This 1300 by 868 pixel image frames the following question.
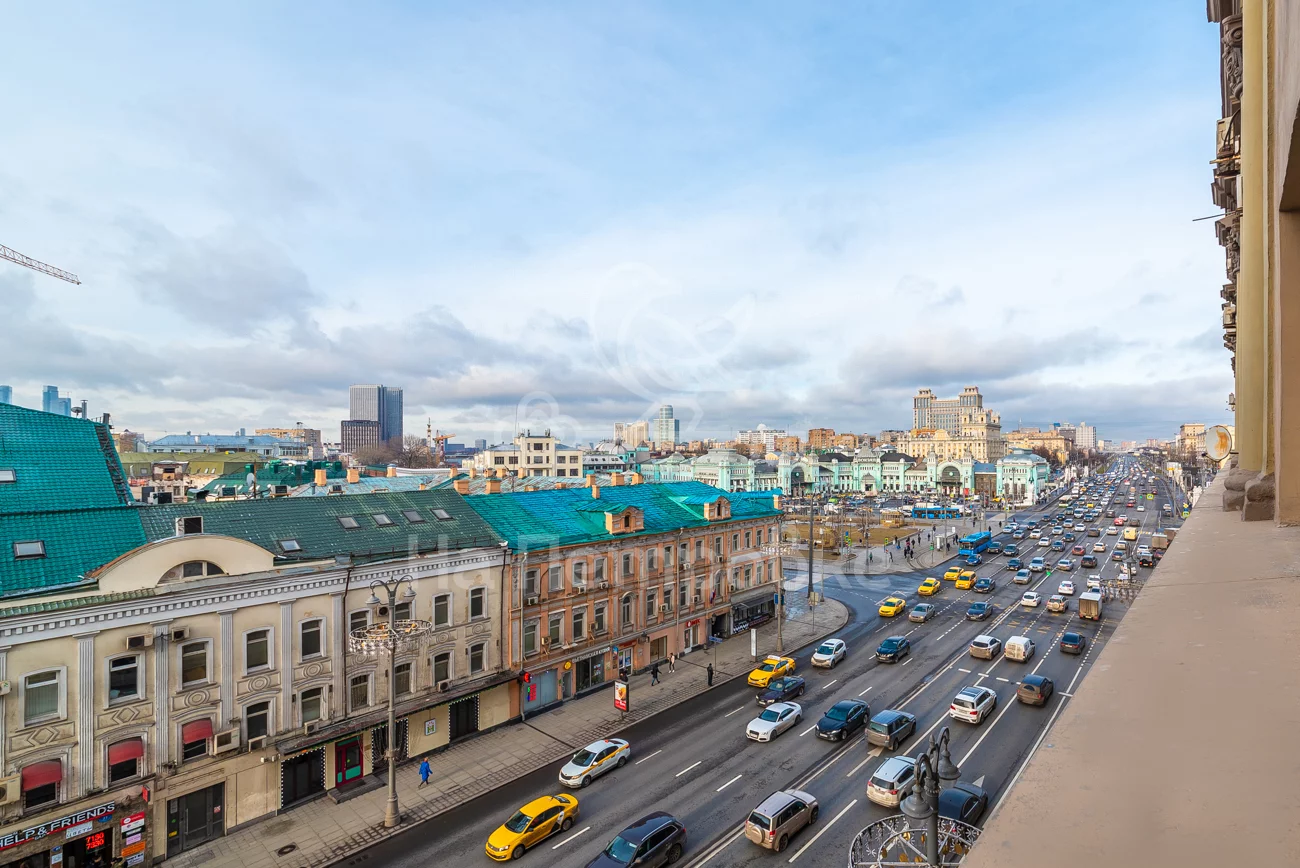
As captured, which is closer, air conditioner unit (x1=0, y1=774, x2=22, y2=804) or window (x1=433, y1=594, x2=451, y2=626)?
air conditioner unit (x1=0, y1=774, x2=22, y2=804)

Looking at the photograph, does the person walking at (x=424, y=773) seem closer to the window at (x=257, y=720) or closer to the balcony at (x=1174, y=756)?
the window at (x=257, y=720)

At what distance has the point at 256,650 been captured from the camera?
861 inches

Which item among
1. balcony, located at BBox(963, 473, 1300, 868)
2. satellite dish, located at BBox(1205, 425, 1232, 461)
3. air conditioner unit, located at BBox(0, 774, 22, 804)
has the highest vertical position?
satellite dish, located at BBox(1205, 425, 1232, 461)

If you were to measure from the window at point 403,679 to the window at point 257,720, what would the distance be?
4.63 metres

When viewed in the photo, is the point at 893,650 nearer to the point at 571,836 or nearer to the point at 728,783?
the point at 728,783

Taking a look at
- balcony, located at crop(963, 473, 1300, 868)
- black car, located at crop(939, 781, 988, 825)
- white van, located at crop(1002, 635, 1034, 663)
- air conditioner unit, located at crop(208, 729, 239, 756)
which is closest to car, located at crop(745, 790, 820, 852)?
black car, located at crop(939, 781, 988, 825)

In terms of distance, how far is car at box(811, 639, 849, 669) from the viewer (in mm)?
35278

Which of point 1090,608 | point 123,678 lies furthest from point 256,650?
point 1090,608

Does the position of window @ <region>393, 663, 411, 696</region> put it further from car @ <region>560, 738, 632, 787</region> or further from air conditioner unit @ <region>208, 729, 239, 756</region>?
car @ <region>560, 738, 632, 787</region>

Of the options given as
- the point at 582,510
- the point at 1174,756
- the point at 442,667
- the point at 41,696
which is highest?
the point at 1174,756

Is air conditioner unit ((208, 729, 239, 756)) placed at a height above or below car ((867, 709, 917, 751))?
above

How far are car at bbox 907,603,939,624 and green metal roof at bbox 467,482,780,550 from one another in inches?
468

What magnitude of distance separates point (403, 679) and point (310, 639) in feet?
14.1

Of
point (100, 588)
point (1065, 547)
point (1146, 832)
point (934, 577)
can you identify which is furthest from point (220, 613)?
point (1065, 547)
